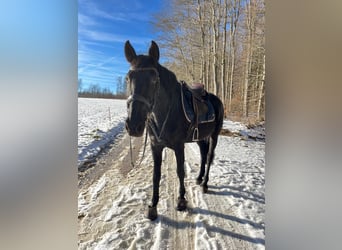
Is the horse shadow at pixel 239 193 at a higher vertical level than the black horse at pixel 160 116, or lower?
lower

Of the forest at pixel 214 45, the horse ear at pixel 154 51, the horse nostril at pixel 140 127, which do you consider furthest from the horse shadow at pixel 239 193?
the horse ear at pixel 154 51

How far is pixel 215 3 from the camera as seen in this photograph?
98 cm

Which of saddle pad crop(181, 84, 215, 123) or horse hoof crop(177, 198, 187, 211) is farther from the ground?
saddle pad crop(181, 84, 215, 123)

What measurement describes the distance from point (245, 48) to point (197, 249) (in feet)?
2.73

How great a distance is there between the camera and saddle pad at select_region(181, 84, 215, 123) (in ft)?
3.38

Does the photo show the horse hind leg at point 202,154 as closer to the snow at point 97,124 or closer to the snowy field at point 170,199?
the snowy field at point 170,199

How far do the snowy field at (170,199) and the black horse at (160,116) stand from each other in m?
0.03

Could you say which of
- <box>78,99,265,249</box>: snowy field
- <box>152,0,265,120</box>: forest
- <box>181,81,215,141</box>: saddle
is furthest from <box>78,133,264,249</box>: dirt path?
<box>152,0,265,120</box>: forest

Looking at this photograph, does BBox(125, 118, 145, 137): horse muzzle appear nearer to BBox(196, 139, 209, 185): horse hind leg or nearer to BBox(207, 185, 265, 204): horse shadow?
BBox(196, 139, 209, 185): horse hind leg

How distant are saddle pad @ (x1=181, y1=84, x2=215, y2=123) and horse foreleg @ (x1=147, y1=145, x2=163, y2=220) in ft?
0.66

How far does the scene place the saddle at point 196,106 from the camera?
1023mm

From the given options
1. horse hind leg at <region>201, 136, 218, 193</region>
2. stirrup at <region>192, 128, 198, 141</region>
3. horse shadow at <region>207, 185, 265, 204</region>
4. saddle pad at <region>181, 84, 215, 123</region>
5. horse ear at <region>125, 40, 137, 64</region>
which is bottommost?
horse shadow at <region>207, 185, 265, 204</region>
